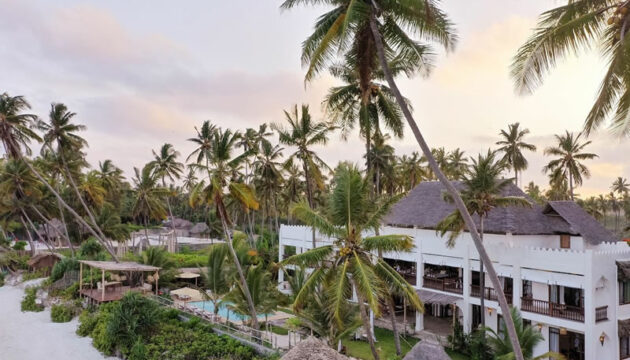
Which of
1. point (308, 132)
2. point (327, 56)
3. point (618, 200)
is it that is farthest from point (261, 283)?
point (618, 200)

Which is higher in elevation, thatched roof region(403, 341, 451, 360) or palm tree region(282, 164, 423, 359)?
palm tree region(282, 164, 423, 359)

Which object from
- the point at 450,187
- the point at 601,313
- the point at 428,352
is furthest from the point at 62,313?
the point at 601,313

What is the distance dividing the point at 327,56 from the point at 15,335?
2255cm

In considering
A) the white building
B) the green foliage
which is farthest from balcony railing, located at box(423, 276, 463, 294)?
the green foliage

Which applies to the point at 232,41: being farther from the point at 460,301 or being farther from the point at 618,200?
the point at 618,200

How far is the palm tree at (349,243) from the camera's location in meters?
13.5

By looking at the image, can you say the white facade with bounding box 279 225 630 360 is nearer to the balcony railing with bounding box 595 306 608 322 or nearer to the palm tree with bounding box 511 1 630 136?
the balcony railing with bounding box 595 306 608 322

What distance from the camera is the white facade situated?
58.7ft

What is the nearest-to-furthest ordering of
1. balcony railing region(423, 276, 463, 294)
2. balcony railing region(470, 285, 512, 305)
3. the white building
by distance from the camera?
the white building → balcony railing region(470, 285, 512, 305) → balcony railing region(423, 276, 463, 294)

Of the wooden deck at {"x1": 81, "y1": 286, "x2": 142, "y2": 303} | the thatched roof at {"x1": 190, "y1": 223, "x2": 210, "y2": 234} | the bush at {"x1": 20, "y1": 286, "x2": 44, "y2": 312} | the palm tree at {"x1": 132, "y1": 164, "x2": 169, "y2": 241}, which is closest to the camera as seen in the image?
the wooden deck at {"x1": 81, "y1": 286, "x2": 142, "y2": 303}

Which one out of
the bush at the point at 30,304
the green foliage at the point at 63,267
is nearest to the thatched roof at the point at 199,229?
the green foliage at the point at 63,267

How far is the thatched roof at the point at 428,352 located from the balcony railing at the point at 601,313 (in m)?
12.4

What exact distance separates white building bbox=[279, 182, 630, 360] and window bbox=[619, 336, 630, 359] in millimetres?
44

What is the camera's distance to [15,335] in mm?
23484
